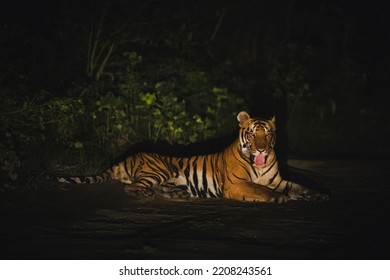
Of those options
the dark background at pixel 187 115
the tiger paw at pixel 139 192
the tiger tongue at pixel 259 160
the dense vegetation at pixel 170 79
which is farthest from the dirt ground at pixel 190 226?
the dense vegetation at pixel 170 79

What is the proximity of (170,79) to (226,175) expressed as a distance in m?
3.55

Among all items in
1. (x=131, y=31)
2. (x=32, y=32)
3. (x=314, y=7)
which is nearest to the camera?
(x=32, y=32)

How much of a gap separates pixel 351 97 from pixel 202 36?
293 centimetres

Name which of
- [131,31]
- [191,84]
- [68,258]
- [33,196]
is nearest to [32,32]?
[131,31]

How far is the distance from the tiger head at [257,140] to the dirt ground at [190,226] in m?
0.61

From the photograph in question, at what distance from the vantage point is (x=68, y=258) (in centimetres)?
430

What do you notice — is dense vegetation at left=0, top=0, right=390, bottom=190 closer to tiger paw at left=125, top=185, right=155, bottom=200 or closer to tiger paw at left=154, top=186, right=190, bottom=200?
tiger paw at left=125, top=185, right=155, bottom=200

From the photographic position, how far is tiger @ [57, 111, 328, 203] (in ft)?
21.7

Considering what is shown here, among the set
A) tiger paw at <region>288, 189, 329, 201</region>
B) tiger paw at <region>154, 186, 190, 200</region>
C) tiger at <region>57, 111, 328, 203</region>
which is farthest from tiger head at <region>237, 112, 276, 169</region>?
tiger paw at <region>154, 186, 190, 200</region>

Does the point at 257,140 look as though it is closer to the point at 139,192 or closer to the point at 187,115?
the point at 139,192

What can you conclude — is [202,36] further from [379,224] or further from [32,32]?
[379,224]

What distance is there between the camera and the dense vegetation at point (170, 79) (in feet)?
24.9

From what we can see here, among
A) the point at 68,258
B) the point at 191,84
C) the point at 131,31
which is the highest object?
the point at 131,31

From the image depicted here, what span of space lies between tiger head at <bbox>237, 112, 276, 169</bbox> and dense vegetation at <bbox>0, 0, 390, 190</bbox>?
1.96m
